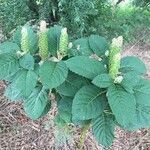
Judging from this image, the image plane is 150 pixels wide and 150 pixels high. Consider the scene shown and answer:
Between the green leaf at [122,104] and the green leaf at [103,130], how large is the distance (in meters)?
0.17

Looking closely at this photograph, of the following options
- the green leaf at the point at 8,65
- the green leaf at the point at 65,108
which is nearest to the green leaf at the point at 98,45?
the green leaf at the point at 65,108

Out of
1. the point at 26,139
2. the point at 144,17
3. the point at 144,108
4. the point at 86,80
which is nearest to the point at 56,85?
the point at 86,80

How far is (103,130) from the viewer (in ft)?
5.31

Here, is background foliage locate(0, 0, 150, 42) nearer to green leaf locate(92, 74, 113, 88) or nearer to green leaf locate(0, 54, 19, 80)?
green leaf locate(0, 54, 19, 80)

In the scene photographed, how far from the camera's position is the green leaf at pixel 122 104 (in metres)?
1.46

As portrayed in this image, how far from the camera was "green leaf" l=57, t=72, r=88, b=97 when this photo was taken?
5.41ft

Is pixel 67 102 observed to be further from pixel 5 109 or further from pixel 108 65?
pixel 5 109

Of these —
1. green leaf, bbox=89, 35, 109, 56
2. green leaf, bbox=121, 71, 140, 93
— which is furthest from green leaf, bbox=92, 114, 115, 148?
green leaf, bbox=89, 35, 109, 56

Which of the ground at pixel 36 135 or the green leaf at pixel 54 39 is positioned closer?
the green leaf at pixel 54 39

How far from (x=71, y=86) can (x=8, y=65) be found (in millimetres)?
276

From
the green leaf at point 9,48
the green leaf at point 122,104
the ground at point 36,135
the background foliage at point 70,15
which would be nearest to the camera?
the green leaf at point 122,104

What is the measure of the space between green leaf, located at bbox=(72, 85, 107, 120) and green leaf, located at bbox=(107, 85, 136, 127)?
9 centimetres

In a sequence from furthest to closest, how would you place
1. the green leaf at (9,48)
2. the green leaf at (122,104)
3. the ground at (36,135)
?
the ground at (36,135) → the green leaf at (9,48) → the green leaf at (122,104)

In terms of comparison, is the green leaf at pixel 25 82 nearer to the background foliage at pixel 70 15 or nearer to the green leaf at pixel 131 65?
the green leaf at pixel 131 65
